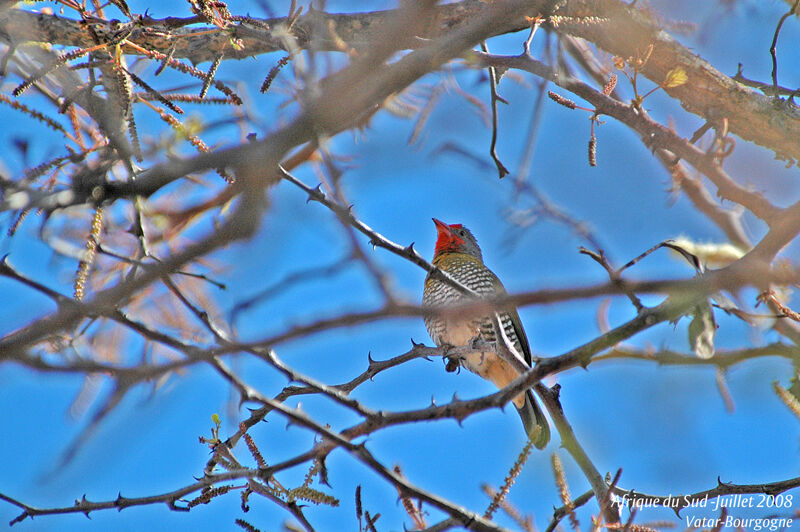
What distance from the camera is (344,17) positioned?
4559 mm

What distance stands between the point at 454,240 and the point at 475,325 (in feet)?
5.68

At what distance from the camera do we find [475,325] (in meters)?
5.46

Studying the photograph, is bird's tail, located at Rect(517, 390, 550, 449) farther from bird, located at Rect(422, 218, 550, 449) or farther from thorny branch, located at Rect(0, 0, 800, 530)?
thorny branch, located at Rect(0, 0, 800, 530)

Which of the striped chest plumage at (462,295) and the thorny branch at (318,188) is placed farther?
the striped chest plumage at (462,295)

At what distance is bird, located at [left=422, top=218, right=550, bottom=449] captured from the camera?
477cm

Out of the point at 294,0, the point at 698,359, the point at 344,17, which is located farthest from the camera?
the point at 344,17

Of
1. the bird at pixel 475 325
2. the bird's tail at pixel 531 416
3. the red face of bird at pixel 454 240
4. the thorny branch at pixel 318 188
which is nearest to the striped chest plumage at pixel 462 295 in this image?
the bird at pixel 475 325

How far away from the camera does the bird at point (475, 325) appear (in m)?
4.77

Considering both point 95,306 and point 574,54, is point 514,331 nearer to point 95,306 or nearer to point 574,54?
point 574,54

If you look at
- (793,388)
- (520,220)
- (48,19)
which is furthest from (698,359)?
(48,19)

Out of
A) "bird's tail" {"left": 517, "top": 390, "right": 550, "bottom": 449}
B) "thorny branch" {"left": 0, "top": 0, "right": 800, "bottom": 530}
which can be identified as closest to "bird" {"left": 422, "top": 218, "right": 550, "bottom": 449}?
"bird's tail" {"left": 517, "top": 390, "right": 550, "bottom": 449}

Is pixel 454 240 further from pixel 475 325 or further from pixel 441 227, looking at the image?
pixel 475 325

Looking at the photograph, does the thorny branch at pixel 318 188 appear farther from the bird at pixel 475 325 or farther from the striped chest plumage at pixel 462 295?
the striped chest plumage at pixel 462 295

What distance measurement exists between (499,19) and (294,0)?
88cm
